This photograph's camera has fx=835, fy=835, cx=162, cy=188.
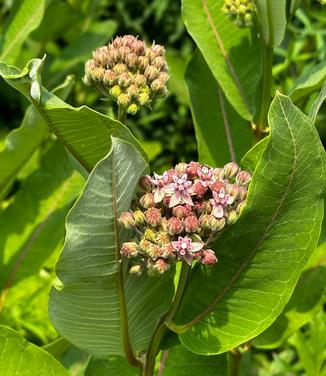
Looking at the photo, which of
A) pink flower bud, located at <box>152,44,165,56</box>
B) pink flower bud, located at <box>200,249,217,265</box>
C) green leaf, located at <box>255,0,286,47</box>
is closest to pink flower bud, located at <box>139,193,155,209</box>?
pink flower bud, located at <box>200,249,217,265</box>

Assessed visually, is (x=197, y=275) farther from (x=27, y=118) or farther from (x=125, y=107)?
(x=27, y=118)

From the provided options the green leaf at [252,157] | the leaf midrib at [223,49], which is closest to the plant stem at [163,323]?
the green leaf at [252,157]

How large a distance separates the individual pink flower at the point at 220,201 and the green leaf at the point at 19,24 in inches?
43.2

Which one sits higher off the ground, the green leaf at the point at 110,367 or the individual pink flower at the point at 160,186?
the individual pink flower at the point at 160,186

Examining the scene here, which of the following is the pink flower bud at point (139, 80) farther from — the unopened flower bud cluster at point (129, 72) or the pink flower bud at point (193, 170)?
the pink flower bud at point (193, 170)

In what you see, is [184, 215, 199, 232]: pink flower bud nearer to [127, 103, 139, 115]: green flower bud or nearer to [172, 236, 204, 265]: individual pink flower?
[172, 236, 204, 265]: individual pink flower

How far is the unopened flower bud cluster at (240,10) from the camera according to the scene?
1770 millimetres

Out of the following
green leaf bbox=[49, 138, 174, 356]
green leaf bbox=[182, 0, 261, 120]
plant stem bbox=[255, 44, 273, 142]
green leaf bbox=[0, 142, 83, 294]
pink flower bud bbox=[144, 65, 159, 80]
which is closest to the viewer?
green leaf bbox=[49, 138, 174, 356]

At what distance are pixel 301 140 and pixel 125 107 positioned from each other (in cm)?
32

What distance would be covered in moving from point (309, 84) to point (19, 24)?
3.07 feet

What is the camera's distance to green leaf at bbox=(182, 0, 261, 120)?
1.91 metres

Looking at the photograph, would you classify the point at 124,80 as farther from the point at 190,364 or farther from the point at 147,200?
the point at 190,364

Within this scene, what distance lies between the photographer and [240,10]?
1771 mm

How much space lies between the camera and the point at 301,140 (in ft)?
4.22
